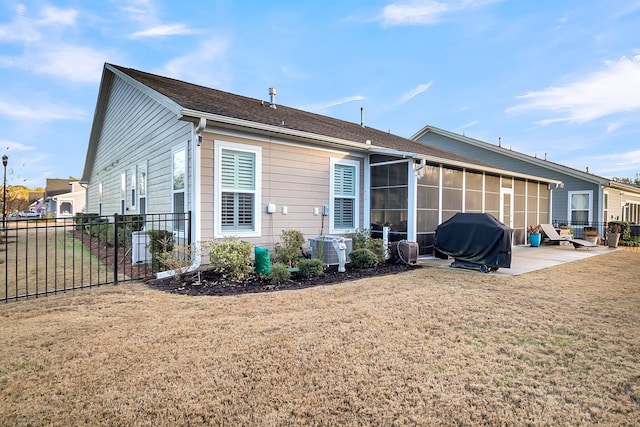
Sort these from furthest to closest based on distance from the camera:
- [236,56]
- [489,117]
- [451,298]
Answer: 1. [489,117]
2. [236,56]
3. [451,298]

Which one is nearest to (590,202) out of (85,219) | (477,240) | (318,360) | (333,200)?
(477,240)

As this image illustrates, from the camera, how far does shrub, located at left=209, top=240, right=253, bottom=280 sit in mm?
5941

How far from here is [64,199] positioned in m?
34.4

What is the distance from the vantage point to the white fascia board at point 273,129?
5934 millimetres

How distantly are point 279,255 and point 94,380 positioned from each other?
4724 mm

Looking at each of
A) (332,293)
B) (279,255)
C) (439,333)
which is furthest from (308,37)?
(439,333)

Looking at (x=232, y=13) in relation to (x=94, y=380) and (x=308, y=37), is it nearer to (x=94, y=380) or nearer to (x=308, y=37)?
(x=308, y=37)

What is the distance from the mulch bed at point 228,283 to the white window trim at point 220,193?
0.93 metres

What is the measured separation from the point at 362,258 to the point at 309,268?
5.42 feet

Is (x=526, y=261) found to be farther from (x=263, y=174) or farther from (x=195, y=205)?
(x=195, y=205)

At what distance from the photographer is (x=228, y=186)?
22.1 feet

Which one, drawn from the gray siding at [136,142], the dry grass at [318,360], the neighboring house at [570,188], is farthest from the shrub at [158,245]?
the neighboring house at [570,188]

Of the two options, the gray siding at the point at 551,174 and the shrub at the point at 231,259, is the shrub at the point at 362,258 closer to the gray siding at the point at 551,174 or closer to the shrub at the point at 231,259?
the shrub at the point at 231,259

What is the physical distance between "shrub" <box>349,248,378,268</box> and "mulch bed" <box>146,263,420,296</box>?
1.82ft
